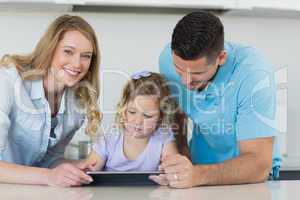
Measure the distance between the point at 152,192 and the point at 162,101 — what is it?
65cm

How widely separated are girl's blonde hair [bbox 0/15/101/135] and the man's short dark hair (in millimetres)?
442

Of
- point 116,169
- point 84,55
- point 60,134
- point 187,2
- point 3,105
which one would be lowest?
point 116,169

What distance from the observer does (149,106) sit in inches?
73.2

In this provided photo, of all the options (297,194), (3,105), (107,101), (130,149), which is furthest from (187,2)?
(297,194)

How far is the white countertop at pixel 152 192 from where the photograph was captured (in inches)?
45.8

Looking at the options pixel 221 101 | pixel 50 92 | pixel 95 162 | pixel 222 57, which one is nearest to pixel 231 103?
pixel 221 101

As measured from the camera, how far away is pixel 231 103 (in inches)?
64.4

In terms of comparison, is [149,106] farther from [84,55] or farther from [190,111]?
[84,55]

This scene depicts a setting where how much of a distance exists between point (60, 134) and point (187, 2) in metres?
0.94

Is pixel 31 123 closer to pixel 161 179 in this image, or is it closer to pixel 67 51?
pixel 67 51

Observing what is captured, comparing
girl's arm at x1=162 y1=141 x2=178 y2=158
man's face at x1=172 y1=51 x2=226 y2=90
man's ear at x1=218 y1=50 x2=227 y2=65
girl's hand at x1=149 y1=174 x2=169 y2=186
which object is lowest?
girl's hand at x1=149 y1=174 x2=169 y2=186

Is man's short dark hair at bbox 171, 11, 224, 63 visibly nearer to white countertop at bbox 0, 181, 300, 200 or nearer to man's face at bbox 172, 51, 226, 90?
man's face at bbox 172, 51, 226, 90

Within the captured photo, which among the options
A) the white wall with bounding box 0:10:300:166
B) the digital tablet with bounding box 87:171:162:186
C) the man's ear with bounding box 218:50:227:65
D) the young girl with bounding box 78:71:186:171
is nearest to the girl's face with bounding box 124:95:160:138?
the young girl with bounding box 78:71:186:171

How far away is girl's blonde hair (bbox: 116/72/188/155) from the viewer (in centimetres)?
185
